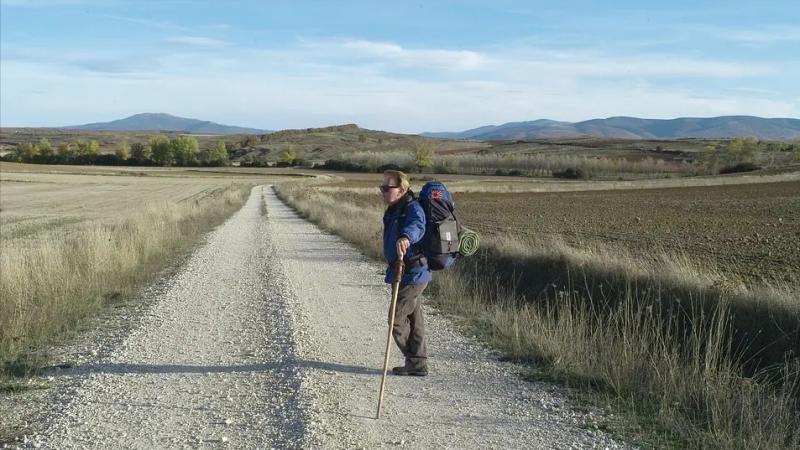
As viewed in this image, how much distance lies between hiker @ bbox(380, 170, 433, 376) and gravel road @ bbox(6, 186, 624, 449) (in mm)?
260

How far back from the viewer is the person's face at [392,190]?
6.52 m

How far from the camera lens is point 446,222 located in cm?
639

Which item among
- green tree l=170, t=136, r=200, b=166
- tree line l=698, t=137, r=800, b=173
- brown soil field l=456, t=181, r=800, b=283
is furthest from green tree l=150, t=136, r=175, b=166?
brown soil field l=456, t=181, r=800, b=283

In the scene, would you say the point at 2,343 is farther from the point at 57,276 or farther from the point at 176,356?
the point at 57,276

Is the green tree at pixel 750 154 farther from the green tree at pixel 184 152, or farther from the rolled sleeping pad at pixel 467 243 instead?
the rolled sleeping pad at pixel 467 243

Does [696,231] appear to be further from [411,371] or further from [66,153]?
[66,153]

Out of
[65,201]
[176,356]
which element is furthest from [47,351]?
[65,201]

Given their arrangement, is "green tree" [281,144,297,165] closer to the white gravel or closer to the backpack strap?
the white gravel

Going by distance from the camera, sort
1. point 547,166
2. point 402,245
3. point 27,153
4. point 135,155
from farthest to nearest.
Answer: point 27,153 → point 135,155 → point 547,166 → point 402,245

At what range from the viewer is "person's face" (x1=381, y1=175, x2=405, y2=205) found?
6.52m

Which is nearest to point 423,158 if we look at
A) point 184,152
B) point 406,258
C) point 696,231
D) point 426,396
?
point 184,152

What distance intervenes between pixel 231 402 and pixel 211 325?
3236 millimetres

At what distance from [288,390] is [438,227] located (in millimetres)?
1910

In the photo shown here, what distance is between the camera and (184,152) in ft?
518
